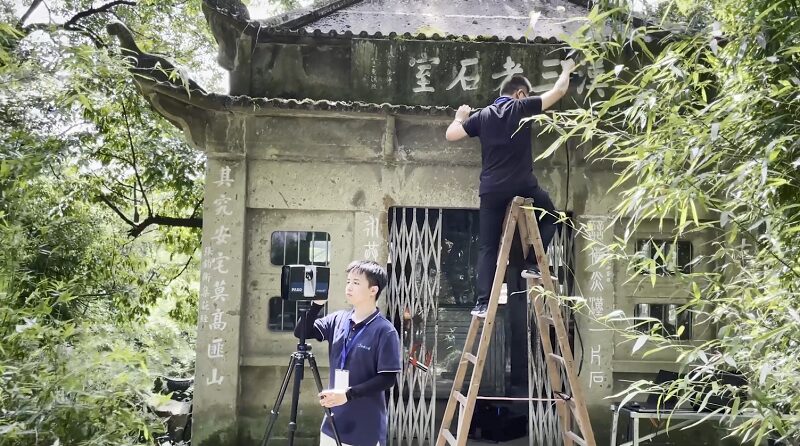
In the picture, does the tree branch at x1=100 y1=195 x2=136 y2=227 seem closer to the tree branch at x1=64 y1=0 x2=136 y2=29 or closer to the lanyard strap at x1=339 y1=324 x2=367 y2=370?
the tree branch at x1=64 y1=0 x2=136 y2=29

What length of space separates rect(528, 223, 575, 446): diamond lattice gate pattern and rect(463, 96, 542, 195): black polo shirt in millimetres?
1573

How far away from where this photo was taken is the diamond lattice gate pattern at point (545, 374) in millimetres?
5125

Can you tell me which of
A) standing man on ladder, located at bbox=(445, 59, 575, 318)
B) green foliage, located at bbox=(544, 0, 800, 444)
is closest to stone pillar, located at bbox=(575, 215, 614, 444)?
standing man on ladder, located at bbox=(445, 59, 575, 318)

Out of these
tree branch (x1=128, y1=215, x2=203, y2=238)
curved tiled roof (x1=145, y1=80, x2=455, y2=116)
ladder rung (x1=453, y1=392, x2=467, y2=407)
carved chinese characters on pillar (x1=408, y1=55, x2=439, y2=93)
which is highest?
carved chinese characters on pillar (x1=408, y1=55, x2=439, y2=93)

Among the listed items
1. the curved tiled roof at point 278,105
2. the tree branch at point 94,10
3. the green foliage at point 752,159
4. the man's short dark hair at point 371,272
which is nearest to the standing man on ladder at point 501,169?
the man's short dark hair at point 371,272

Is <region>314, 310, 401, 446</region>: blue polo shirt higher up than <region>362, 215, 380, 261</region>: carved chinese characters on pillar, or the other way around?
<region>362, 215, 380, 261</region>: carved chinese characters on pillar

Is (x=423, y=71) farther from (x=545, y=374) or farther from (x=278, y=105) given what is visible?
(x=545, y=374)

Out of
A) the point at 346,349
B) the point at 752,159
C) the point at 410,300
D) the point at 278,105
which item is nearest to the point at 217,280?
the point at 278,105

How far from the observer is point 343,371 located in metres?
2.91

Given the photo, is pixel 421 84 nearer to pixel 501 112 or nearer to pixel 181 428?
pixel 501 112

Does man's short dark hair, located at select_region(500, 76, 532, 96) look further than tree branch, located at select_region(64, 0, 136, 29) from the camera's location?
No

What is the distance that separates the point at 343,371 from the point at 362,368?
9cm

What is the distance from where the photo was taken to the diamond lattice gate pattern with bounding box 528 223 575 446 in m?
5.12

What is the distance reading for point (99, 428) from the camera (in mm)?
2650
